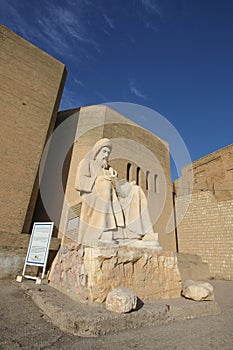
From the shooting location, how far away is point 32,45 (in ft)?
29.0

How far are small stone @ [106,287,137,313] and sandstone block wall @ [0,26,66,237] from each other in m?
5.04

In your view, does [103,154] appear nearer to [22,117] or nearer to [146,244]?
[146,244]

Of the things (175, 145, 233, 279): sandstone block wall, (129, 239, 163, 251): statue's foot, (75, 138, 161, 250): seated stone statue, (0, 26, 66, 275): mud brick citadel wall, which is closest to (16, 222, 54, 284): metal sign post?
(0, 26, 66, 275): mud brick citadel wall

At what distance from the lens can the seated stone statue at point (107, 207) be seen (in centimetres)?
272

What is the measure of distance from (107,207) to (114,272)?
950 millimetres

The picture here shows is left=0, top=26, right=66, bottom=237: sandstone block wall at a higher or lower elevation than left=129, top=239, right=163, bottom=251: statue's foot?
higher

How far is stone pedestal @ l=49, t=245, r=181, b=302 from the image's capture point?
2.03 m

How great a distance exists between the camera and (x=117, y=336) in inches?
57.7

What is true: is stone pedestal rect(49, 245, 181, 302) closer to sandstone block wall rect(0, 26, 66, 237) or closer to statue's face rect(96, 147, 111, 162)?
statue's face rect(96, 147, 111, 162)

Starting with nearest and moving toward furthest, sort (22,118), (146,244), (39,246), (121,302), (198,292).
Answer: (121,302)
(198,292)
(146,244)
(39,246)
(22,118)

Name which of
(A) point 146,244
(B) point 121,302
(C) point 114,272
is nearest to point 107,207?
(A) point 146,244

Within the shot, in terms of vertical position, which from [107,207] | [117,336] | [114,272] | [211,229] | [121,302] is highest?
[211,229]

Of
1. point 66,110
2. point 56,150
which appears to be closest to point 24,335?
point 56,150

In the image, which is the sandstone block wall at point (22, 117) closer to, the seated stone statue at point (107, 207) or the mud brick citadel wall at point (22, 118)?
the mud brick citadel wall at point (22, 118)
